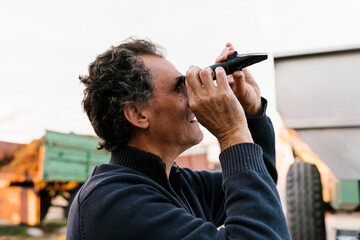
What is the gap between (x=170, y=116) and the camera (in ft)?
4.51

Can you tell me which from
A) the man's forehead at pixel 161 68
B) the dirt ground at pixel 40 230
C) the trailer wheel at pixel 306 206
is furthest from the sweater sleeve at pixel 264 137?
the dirt ground at pixel 40 230

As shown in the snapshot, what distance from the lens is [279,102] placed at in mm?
3078

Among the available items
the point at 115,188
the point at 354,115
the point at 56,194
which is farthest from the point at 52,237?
the point at 115,188

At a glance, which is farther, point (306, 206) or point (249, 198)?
point (306, 206)

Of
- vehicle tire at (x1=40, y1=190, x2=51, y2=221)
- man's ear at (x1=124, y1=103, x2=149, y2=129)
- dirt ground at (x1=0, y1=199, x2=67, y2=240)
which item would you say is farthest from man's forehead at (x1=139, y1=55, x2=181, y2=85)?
vehicle tire at (x1=40, y1=190, x2=51, y2=221)

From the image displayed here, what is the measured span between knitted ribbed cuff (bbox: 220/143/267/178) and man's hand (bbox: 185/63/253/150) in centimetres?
3

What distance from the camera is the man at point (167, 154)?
1.02 metres

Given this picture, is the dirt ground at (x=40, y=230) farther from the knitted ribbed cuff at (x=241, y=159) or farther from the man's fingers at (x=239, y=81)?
the knitted ribbed cuff at (x=241, y=159)

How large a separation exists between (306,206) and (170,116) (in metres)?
2.43

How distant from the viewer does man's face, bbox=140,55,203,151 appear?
137 cm

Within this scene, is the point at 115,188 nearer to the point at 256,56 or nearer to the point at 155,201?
the point at 155,201

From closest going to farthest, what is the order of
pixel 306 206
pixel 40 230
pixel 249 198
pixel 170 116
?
pixel 249 198, pixel 170 116, pixel 306 206, pixel 40 230

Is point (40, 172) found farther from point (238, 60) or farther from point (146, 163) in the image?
point (238, 60)

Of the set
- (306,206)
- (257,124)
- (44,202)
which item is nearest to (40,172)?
(44,202)
